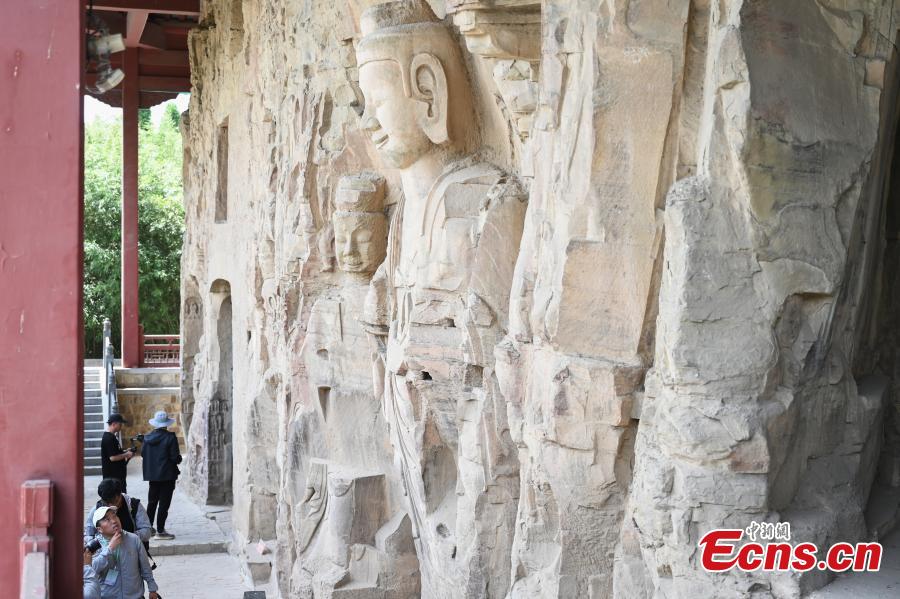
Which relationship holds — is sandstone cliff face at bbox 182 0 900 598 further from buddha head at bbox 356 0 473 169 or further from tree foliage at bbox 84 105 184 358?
tree foliage at bbox 84 105 184 358

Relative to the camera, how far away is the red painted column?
18.5 meters

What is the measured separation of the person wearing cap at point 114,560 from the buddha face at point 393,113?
2.30 m

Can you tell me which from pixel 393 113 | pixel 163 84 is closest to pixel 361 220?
pixel 393 113

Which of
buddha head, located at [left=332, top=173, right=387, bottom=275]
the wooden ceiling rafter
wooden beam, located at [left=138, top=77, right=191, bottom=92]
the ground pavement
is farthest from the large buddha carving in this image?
wooden beam, located at [left=138, top=77, right=191, bottom=92]

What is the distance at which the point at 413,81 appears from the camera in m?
5.86

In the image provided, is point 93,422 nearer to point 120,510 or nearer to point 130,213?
point 130,213

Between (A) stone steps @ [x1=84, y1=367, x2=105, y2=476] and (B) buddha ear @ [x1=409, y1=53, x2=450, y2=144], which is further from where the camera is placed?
(A) stone steps @ [x1=84, y1=367, x2=105, y2=476]

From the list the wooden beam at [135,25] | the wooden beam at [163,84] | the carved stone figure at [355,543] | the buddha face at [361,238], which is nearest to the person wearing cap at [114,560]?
the carved stone figure at [355,543]

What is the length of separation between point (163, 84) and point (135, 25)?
112 inches

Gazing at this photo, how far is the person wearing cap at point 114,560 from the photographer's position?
5492mm

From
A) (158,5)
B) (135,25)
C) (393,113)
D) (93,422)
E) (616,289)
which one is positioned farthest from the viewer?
(93,422)

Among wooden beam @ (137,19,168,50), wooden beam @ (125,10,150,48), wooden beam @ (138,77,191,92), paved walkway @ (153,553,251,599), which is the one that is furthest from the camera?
wooden beam @ (138,77,191,92)

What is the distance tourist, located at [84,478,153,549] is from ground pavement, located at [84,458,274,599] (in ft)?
10.6

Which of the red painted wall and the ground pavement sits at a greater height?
the red painted wall
